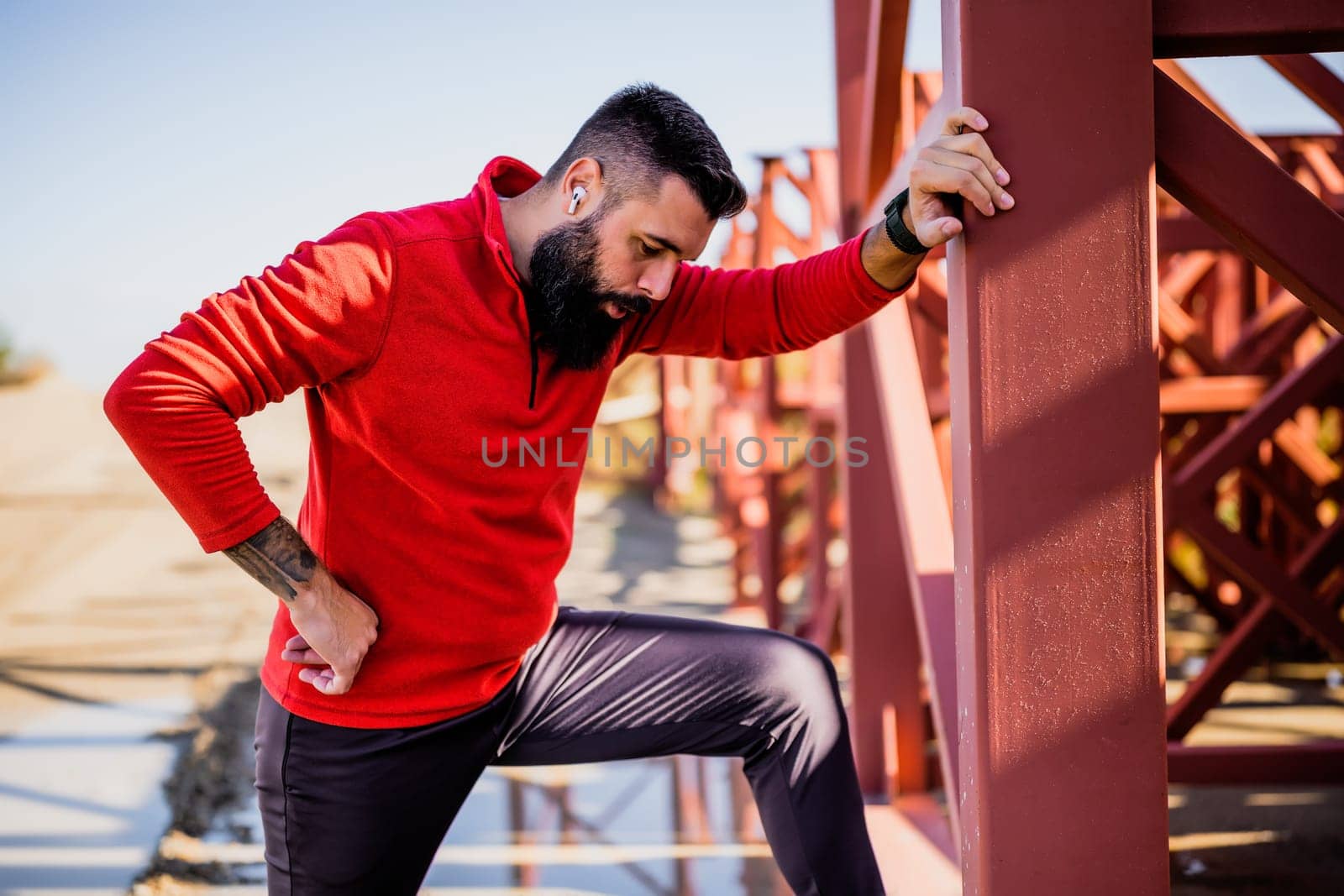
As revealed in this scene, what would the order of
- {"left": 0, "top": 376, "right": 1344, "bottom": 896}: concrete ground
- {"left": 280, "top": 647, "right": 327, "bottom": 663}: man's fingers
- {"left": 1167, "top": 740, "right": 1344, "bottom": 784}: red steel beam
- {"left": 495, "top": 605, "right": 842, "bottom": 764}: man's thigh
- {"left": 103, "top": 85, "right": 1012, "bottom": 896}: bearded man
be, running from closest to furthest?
{"left": 103, "top": 85, "right": 1012, "bottom": 896}: bearded man → {"left": 280, "top": 647, "right": 327, "bottom": 663}: man's fingers → {"left": 495, "top": 605, "right": 842, "bottom": 764}: man's thigh → {"left": 0, "top": 376, "right": 1344, "bottom": 896}: concrete ground → {"left": 1167, "top": 740, "right": 1344, "bottom": 784}: red steel beam

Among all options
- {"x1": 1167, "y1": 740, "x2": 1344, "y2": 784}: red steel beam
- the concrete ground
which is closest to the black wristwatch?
the concrete ground

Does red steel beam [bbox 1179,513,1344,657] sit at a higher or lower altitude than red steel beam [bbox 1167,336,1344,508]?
lower

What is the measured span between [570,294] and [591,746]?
893 mm

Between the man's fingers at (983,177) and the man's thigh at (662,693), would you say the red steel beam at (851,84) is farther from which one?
the man's fingers at (983,177)

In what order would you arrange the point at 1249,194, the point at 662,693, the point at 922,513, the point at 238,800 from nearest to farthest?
the point at 1249,194, the point at 662,693, the point at 922,513, the point at 238,800

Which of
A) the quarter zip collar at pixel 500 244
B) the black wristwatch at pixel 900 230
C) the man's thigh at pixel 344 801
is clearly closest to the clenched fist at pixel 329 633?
the man's thigh at pixel 344 801

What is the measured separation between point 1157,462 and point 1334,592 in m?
4.53

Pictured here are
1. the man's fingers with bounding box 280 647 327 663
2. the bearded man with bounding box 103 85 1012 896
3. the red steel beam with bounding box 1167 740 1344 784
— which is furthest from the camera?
the red steel beam with bounding box 1167 740 1344 784

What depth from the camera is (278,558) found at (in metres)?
1.75

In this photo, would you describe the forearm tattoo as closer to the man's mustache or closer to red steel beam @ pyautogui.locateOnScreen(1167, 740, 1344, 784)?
the man's mustache

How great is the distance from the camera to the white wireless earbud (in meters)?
1.91

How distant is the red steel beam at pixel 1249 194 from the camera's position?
139cm

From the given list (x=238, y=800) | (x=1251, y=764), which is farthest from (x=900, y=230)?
(x=238, y=800)

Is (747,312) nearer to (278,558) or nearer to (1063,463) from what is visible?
(1063,463)
